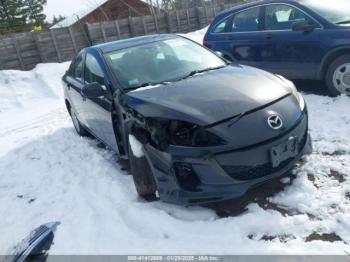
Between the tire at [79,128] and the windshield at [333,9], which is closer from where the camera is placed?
the windshield at [333,9]

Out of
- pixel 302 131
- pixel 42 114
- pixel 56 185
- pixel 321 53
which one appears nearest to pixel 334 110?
pixel 321 53

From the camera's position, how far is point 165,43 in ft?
16.0

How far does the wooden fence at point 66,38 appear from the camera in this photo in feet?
48.0

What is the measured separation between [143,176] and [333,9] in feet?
14.5

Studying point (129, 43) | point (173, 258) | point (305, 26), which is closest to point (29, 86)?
point (129, 43)

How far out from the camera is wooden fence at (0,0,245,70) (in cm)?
1463

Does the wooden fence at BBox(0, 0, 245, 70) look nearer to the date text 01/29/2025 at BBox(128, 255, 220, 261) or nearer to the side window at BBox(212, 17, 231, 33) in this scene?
the side window at BBox(212, 17, 231, 33)

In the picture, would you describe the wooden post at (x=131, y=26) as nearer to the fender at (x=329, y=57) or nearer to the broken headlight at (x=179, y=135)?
the fender at (x=329, y=57)

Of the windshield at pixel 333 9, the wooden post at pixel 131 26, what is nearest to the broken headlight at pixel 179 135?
the windshield at pixel 333 9

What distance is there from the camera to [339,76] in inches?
218

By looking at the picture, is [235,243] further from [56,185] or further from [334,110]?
[334,110]

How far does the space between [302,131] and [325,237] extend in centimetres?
100

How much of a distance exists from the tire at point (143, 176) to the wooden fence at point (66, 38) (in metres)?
12.8

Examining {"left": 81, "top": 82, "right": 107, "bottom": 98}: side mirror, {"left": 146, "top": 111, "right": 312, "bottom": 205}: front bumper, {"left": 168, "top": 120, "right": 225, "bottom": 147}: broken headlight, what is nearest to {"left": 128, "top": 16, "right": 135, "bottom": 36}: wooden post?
{"left": 81, "top": 82, "right": 107, "bottom": 98}: side mirror
